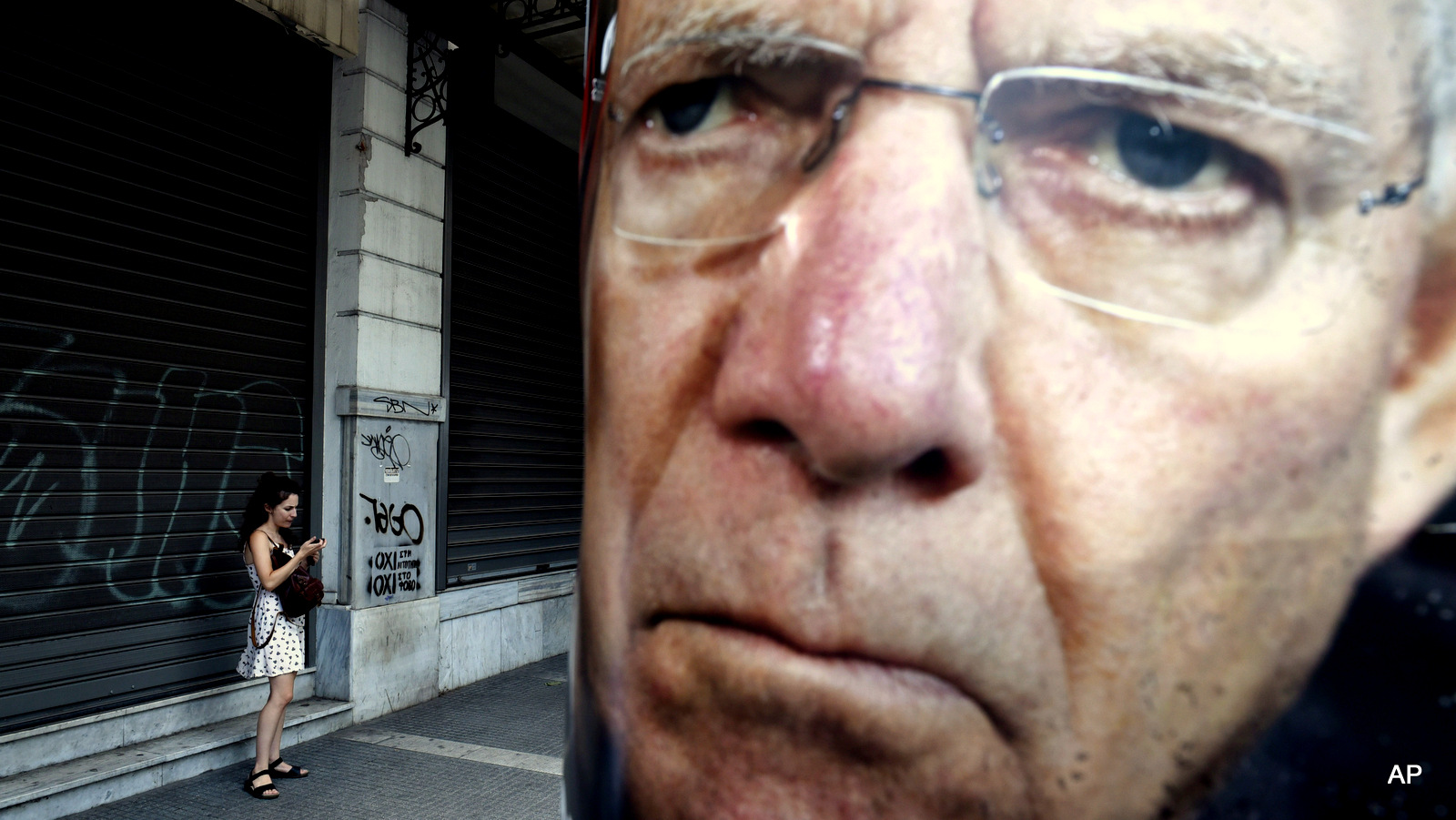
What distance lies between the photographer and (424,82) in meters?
5.26

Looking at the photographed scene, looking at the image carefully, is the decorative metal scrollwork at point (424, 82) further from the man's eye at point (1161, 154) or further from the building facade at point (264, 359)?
the man's eye at point (1161, 154)

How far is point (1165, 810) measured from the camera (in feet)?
1.96

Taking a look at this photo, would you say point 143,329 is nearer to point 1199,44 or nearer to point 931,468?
point 931,468

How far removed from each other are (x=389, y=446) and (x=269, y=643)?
4.56ft

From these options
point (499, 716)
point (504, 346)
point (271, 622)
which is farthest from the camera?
point (504, 346)

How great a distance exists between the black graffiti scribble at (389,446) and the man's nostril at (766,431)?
4918mm

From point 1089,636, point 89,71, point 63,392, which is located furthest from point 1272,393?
point 89,71

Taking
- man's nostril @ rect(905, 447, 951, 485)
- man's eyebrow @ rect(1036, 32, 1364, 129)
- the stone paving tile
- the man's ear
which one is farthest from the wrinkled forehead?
the stone paving tile

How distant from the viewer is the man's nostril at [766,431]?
640 millimetres

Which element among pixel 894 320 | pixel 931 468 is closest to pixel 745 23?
pixel 894 320

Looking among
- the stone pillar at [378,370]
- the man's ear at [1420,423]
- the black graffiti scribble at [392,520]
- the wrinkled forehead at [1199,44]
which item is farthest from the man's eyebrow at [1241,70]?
the black graffiti scribble at [392,520]

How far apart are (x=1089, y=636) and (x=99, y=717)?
4.90m

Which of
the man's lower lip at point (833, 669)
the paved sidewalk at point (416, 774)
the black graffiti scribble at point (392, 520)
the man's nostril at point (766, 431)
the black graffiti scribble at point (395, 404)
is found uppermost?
the black graffiti scribble at point (395, 404)

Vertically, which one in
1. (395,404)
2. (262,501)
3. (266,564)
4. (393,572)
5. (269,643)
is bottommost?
(269,643)
